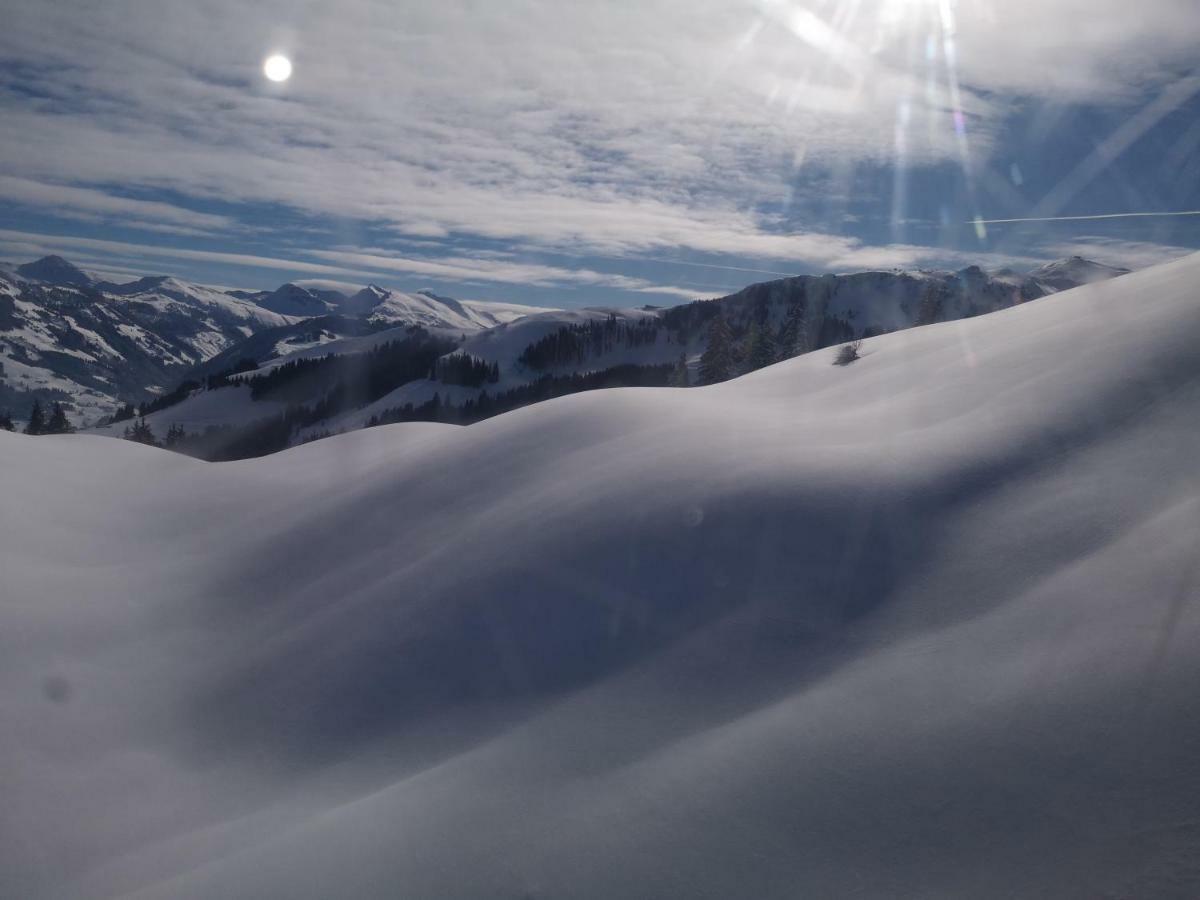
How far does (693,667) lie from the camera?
6.28m

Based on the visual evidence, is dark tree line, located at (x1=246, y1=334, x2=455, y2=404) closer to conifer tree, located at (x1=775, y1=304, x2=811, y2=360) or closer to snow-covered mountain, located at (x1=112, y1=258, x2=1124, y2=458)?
snow-covered mountain, located at (x1=112, y1=258, x2=1124, y2=458)

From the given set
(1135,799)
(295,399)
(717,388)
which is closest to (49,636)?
(1135,799)

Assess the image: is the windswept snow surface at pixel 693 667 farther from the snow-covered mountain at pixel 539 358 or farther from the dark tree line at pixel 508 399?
the dark tree line at pixel 508 399

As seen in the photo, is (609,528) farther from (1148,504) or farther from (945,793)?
(1148,504)

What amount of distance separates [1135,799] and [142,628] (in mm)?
11353

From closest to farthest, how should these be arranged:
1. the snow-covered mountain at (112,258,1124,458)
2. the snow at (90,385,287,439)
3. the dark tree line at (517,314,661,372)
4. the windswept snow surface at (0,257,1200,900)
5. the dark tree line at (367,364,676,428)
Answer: the windswept snow surface at (0,257,1200,900) < the dark tree line at (367,364,676,428) < the snow-covered mountain at (112,258,1124,458) < the snow at (90,385,287,439) < the dark tree line at (517,314,661,372)

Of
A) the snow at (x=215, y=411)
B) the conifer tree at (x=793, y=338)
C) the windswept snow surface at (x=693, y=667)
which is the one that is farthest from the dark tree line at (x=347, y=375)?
the windswept snow surface at (x=693, y=667)

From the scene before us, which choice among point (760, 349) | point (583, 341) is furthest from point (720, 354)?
point (583, 341)

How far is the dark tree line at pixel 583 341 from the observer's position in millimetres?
155875

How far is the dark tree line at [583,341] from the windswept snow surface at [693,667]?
144217 mm

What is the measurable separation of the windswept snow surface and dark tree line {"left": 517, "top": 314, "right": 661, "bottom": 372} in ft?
473

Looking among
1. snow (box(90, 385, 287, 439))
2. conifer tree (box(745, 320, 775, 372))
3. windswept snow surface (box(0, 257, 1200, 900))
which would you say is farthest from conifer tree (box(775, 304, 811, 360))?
snow (box(90, 385, 287, 439))

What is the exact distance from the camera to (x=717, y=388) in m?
17.0

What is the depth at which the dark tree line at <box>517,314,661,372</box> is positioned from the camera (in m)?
156
